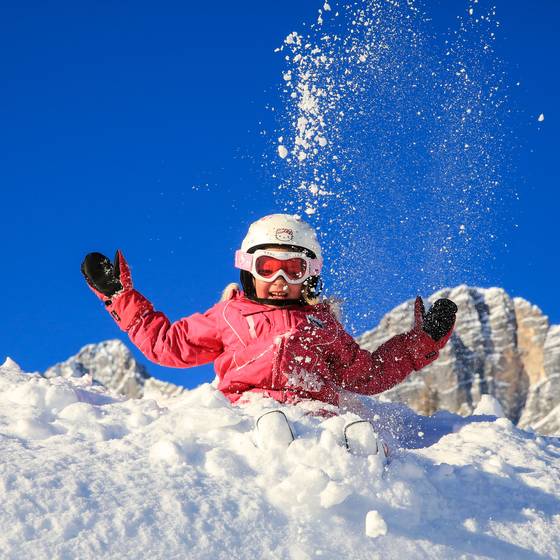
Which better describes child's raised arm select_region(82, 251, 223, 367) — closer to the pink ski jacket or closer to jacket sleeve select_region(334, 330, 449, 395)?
the pink ski jacket

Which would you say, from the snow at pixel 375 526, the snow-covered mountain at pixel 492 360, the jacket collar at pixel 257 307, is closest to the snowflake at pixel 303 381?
the jacket collar at pixel 257 307

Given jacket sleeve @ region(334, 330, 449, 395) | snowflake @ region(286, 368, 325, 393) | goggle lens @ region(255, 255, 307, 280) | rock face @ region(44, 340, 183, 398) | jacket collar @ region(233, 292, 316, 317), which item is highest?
rock face @ region(44, 340, 183, 398)

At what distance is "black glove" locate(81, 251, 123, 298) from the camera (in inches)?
257

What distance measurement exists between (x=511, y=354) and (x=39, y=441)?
120 metres

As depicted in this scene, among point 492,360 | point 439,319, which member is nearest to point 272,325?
point 439,319

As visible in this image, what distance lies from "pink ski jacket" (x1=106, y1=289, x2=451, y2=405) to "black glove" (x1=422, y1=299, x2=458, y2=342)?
6cm

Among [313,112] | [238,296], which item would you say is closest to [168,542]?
[238,296]

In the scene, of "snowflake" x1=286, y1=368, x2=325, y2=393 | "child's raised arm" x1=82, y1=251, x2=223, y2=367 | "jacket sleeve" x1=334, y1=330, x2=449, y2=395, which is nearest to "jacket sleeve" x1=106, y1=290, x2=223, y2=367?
"child's raised arm" x1=82, y1=251, x2=223, y2=367

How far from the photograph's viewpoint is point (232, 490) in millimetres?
3805

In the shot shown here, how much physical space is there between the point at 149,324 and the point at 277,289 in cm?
110

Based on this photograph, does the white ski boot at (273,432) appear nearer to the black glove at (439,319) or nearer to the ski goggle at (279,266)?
the ski goggle at (279,266)

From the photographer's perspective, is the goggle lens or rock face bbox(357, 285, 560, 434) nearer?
the goggle lens

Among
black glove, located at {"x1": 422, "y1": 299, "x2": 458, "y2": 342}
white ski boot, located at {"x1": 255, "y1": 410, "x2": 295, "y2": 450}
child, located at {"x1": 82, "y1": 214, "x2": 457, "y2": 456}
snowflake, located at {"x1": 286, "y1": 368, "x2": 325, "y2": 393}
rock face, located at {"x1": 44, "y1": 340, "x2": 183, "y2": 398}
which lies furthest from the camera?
rock face, located at {"x1": 44, "y1": 340, "x2": 183, "y2": 398}

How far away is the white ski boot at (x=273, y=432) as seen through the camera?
4223 millimetres
